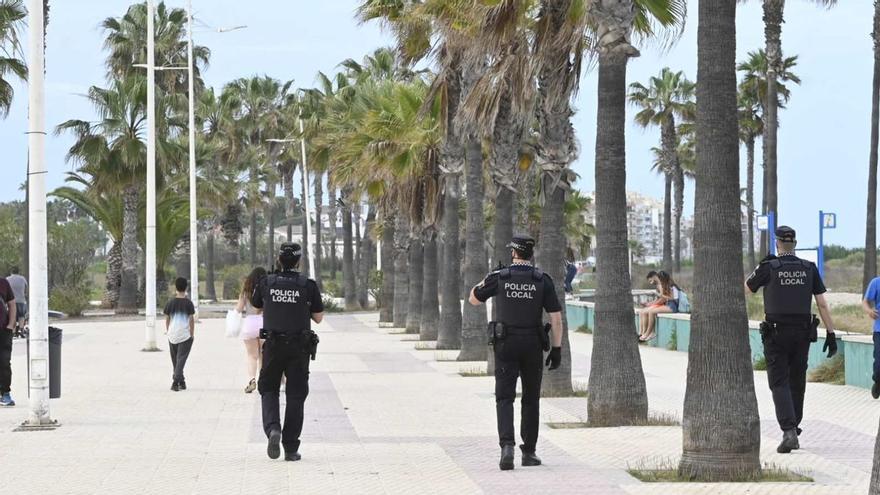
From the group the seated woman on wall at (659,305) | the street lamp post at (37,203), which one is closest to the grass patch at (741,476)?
the street lamp post at (37,203)

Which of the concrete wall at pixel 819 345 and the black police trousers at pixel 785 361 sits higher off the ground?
the black police trousers at pixel 785 361

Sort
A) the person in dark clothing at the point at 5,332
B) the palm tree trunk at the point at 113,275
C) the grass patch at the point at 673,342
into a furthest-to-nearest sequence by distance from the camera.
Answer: the palm tree trunk at the point at 113,275 < the grass patch at the point at 673,342 < the person in dark clothing at the point at 5,332

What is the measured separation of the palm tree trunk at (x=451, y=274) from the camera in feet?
92.8

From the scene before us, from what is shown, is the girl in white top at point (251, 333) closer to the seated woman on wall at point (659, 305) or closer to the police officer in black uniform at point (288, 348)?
the police officer in black uniform at point (288, 348)

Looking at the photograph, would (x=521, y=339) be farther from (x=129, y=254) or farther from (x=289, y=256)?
(x=129, y=254)

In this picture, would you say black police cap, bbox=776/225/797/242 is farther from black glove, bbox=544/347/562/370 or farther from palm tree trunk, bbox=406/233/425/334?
palm tree trunk, bbox=406/233/425/334

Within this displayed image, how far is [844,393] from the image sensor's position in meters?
17.9

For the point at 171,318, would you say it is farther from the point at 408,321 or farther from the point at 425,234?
the point at 408,321

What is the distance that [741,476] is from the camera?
34.2 ft

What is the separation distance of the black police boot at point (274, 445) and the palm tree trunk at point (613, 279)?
3888 mm

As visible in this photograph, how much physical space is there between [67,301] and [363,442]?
3972cm

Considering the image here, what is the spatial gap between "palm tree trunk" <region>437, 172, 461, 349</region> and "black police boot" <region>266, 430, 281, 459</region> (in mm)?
16254

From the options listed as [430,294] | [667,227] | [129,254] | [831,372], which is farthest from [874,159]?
[667,227]

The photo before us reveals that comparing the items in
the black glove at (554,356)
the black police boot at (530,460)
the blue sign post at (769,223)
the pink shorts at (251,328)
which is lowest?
the black police boot at (530,460)
